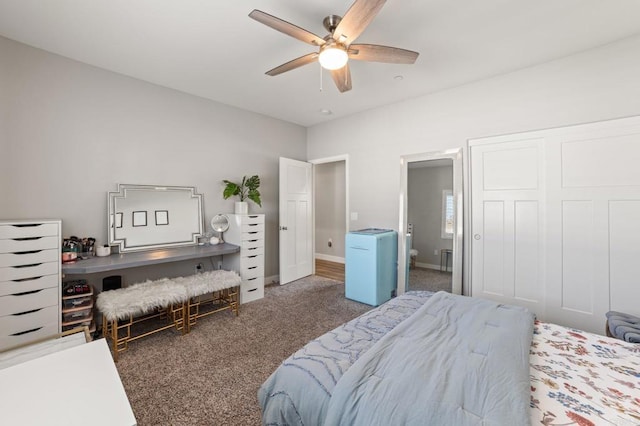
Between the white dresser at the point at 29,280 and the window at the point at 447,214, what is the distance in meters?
3.97

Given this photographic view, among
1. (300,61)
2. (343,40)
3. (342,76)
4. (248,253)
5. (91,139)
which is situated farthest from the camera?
(248,253)

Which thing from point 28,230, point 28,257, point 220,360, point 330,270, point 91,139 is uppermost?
point 91,139

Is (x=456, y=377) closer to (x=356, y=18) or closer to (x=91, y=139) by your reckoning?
(x=356, y=18)

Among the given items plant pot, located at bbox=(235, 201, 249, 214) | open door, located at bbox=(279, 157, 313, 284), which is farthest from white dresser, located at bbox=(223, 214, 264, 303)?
open door, located at bbox=(279, 157, 313, 284)

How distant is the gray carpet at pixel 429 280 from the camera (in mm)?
3387

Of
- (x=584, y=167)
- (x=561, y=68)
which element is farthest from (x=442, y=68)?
(x=584, y=167)

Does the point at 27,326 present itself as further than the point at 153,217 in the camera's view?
No

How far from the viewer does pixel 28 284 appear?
208 centimetres

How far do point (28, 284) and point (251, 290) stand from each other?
2074 mm

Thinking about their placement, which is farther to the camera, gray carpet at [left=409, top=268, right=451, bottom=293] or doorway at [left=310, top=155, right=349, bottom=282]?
doorway at [left=310, top=155, right=349, bottom=282]

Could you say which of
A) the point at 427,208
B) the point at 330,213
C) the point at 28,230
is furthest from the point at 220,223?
the point at 330,213

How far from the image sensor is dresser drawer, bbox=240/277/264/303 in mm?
3461

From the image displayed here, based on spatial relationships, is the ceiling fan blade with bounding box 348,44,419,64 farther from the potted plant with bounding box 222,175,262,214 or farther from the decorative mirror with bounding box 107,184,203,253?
the decorative mirror with bounding box 107,184,203,253

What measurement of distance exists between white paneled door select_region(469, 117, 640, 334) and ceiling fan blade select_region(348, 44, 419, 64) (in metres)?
1.63
